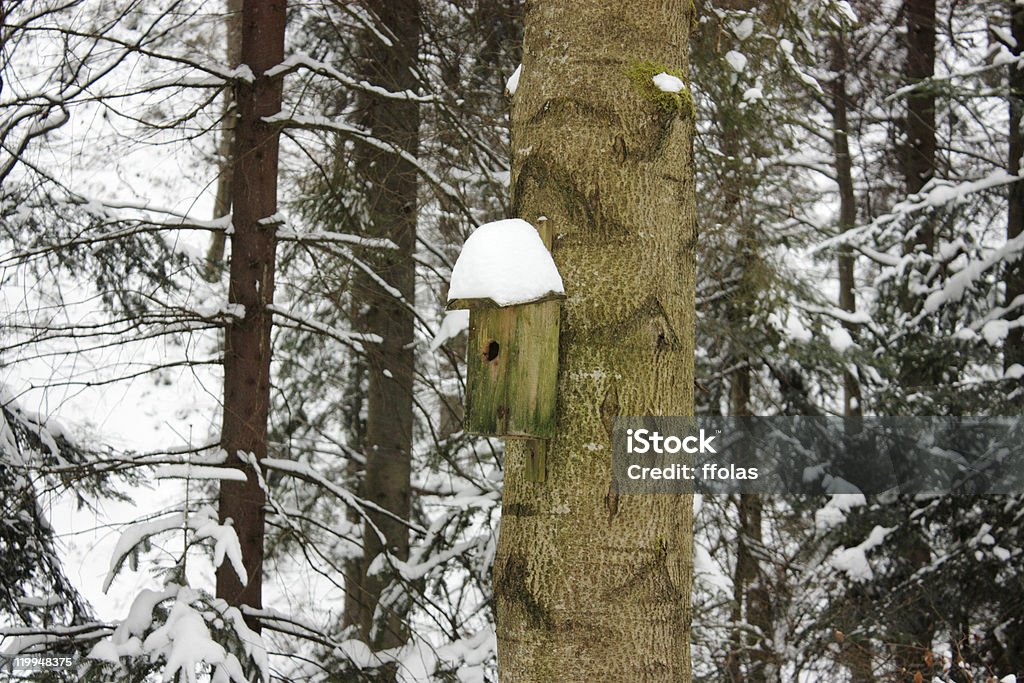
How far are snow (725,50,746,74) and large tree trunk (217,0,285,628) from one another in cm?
236

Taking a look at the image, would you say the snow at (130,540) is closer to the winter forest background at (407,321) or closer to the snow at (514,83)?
the winter forest background at (407,321)

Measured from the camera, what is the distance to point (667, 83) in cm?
240

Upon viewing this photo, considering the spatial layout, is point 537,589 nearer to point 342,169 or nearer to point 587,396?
point 587,396

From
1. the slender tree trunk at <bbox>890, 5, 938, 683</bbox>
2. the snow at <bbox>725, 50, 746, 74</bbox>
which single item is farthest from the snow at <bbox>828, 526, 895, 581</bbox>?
the snow at <bbox>725, 50, 746, 74</bbox>

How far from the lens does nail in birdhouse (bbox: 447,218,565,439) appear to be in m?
2.25

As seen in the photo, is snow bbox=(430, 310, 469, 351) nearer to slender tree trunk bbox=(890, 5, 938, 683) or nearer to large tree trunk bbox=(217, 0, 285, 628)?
large tree trunk bbox=(217, 0, 285, 628)

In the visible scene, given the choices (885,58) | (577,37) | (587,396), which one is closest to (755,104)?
(577,37)

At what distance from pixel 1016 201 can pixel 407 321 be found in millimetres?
4742

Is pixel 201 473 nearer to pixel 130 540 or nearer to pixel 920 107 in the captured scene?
pixel 130 540

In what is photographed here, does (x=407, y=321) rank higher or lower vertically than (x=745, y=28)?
lower

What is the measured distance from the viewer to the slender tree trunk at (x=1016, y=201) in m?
7.04

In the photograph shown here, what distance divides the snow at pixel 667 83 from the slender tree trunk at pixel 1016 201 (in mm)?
5426

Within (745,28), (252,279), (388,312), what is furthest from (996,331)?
(252,279)

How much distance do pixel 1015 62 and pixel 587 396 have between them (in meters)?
6.52
